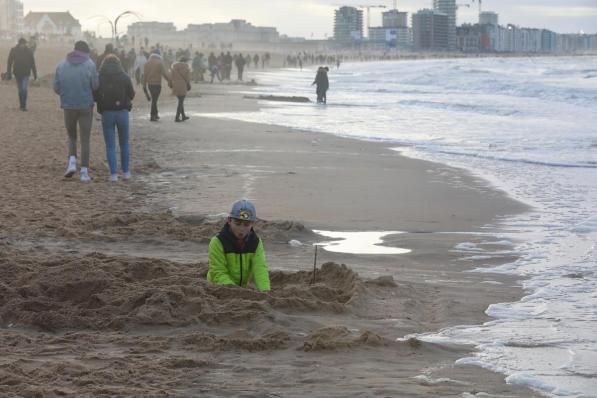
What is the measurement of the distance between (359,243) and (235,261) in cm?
246

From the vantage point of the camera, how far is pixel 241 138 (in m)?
19.5

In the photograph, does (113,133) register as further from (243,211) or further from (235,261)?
(243,211)

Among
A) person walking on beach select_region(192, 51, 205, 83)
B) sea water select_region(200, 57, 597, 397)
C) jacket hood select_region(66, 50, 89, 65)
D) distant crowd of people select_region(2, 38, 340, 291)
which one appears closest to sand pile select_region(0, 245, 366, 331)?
distant crowd of people select_region(2, 38, 340, 291)

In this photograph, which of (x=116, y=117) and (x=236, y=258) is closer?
(x=236, y=258)

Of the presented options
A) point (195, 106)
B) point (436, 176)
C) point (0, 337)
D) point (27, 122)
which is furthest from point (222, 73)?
point (0, 337)

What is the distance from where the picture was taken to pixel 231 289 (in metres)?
6.61

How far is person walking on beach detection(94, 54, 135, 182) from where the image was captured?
12.5m

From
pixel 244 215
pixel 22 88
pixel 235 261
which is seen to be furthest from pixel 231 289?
pixel 22 88

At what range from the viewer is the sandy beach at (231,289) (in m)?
5.02

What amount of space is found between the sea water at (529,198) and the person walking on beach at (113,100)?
4866 mm

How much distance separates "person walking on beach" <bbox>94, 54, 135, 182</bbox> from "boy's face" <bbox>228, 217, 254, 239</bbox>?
6271 millimetres

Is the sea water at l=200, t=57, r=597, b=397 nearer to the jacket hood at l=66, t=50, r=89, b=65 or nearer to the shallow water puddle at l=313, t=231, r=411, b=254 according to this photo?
the shallow water puddle at l=313, t=231, r=411, b=254

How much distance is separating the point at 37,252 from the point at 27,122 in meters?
13.4

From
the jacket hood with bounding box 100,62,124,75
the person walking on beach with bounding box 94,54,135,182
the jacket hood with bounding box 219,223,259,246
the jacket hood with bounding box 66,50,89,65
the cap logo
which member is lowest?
the jacket hood with bounding box 219,223,259,246
